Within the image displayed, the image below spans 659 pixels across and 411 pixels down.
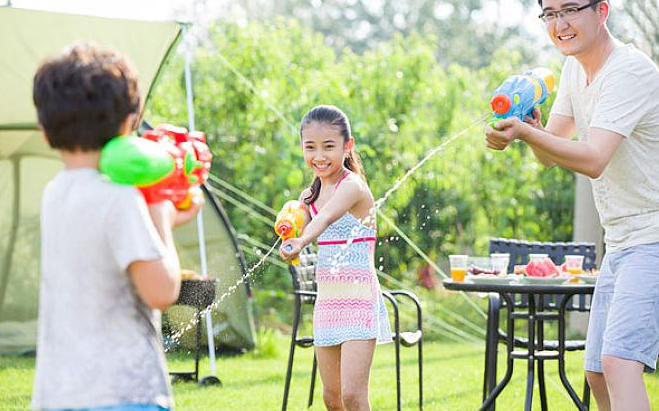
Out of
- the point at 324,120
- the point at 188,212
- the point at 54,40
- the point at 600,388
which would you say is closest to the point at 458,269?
the point at 324,120

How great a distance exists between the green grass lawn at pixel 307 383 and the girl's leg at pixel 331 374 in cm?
154

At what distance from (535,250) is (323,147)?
1876mm

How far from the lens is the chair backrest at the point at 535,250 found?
5.15 metres

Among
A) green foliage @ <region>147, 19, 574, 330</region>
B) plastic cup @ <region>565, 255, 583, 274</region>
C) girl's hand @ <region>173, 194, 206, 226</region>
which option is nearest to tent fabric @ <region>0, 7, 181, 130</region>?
green foliage @ <region>147, 19, 574, 330</region>

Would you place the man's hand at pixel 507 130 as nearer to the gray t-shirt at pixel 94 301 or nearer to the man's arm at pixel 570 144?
the man's arm at pixel 570 144

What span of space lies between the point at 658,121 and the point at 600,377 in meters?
0.78

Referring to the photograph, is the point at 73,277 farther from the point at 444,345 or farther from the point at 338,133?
the point at 444,345

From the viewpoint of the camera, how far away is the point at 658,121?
9.70 feet

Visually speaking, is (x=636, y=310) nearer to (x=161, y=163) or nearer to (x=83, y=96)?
(x=161, y=163)

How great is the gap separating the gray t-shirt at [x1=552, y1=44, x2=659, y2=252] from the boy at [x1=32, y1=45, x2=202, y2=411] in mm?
1395

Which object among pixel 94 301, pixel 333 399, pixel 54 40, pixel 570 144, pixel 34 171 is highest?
pixel 54 40

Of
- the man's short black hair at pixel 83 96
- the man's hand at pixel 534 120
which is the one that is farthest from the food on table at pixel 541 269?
the man's short black hair at pixel 83 96

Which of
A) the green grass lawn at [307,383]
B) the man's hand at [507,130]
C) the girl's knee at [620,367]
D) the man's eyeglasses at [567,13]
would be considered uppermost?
the man's eyeglasses at [567,13]

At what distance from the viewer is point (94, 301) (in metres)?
2.09
